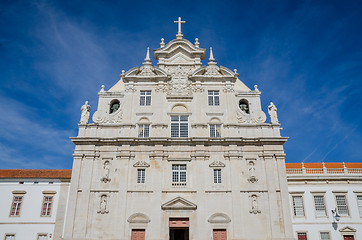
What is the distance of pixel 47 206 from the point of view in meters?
27.7

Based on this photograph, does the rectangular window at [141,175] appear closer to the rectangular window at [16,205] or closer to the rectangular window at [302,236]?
the rectangular window at [16,205]

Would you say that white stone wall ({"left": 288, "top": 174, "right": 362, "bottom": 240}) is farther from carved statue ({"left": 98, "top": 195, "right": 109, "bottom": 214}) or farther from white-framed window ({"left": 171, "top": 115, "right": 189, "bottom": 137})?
carved statue ({"left": 98, "top": 195, "right": 109, "bottom": 214})

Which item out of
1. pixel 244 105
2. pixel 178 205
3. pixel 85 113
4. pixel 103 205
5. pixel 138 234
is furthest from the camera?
pixel 244 105

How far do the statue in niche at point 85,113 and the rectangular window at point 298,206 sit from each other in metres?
19.7

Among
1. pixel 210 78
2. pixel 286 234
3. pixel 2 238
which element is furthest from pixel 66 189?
pixel 286 234

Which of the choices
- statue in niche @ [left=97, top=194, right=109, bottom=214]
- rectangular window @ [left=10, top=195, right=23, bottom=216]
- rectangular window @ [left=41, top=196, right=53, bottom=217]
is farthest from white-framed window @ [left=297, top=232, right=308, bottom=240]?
rectangular window @ [left=10, top=195, right=23, bottom=216]

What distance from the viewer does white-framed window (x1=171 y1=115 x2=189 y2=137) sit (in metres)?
27.9

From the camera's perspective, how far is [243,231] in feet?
81.4

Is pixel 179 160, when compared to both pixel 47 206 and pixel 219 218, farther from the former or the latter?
pixel 47 206

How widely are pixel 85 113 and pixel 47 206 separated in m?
8.74

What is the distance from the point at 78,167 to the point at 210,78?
46.4ft

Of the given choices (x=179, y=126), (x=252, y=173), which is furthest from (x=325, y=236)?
(x=179, y=126)

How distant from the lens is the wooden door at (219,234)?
24.9 metres

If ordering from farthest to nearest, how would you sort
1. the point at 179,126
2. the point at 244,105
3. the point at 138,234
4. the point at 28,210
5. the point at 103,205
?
the point at 244,105
the point at 179,126
the point at 28,210
the point at 103,205
the point at 138,234
